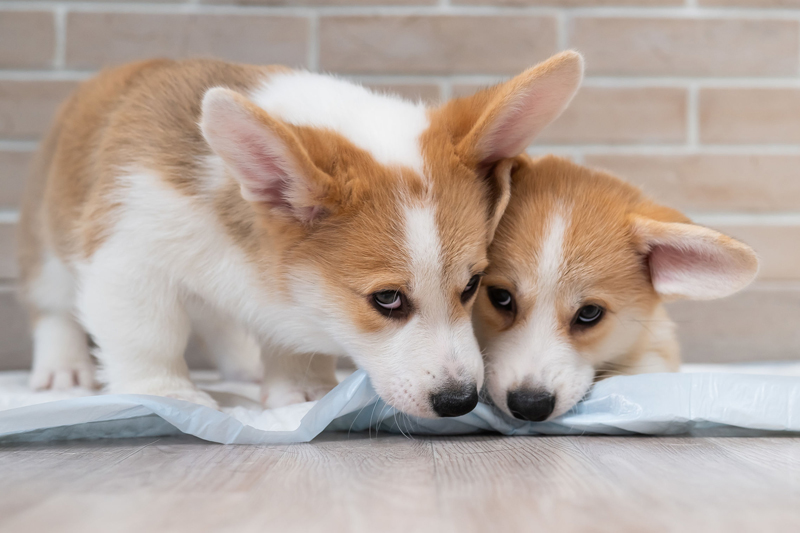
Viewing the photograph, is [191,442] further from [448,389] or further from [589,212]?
[589,212]

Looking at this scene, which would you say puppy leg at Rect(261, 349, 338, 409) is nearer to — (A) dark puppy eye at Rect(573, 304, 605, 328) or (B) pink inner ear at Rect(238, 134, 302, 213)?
(B) pink inner ear at Rect(238, 134, 302, 213)

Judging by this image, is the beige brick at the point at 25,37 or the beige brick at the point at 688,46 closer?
the beige brick at the point at 25,37

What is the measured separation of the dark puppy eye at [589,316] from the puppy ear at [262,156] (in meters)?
0.61

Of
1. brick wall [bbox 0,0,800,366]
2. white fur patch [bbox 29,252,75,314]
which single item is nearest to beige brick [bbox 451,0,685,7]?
brick wall [bbox 0,0,800,366]

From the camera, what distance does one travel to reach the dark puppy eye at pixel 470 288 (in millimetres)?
1418

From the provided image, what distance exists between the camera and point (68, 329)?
200 centimetres

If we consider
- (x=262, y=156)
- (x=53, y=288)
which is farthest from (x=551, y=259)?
(x=53, y=288)

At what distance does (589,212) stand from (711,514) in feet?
2.53

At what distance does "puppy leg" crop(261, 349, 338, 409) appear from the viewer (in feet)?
5.37

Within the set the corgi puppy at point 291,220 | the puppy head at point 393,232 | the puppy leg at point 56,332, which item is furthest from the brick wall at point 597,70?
the puppy head at point 393,232

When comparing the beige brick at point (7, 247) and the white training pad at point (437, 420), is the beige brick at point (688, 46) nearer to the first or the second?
the white training pad at point (437, 420)

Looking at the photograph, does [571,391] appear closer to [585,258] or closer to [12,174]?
[585,258]

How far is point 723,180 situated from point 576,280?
138 cm

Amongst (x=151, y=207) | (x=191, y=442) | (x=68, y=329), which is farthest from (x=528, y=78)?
(x=68, y=329)
